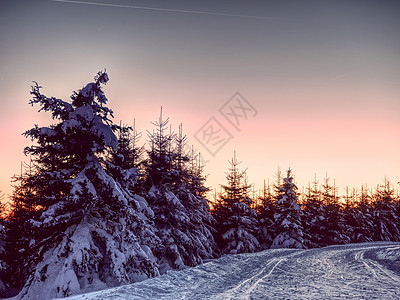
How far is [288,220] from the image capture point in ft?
109

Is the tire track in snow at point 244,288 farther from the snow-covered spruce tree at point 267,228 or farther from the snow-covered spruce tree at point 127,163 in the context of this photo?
the snow-covered spruce tree at point 267,228

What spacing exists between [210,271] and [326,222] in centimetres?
3175

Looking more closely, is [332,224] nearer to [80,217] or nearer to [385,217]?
[385,217]

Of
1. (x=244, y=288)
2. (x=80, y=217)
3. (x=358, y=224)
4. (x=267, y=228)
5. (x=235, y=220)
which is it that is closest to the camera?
(x=244, y=288)

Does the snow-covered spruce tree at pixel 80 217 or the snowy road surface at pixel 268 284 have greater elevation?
the snow-covered spruce tree at pixel 80 217

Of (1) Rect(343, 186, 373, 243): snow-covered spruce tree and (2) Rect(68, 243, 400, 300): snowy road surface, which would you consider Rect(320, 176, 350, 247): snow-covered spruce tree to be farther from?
(2) Rect(68, 243, 400, 300): snowy road surface

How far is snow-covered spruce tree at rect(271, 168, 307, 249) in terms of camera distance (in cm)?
3247

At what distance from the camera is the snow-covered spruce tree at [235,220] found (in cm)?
2856

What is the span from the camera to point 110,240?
11.7 m

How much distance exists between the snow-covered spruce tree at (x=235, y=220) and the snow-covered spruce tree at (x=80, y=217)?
16395 millimetres

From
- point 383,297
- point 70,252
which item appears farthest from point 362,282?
point 70,252

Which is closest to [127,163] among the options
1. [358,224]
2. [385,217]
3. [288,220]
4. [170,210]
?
[170,210]

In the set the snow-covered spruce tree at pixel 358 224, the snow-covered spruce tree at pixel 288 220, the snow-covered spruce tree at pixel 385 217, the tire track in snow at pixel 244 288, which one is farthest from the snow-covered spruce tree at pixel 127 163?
the snow-covered spruce tree at pixel 385 217

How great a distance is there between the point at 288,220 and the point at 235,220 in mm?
7610
